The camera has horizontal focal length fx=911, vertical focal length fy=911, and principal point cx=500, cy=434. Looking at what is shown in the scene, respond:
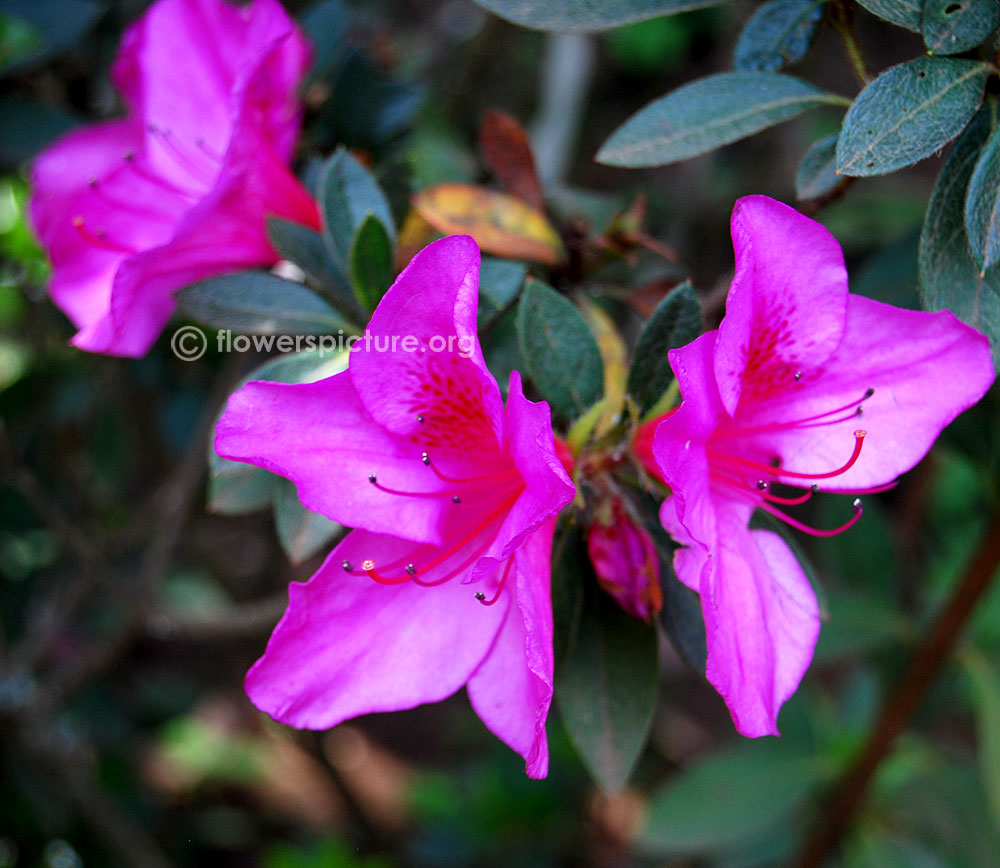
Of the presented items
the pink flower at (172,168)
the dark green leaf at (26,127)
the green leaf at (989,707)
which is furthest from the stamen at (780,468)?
the dark green leaf at (26,127)

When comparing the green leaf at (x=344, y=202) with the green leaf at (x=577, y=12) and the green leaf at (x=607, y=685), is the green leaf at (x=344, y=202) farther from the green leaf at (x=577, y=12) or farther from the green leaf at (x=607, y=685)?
the green leaf at (x=607, y=685)

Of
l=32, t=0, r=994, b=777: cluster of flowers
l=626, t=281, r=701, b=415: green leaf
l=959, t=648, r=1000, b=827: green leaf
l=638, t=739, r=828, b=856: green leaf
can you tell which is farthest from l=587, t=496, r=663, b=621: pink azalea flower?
l=638, t=739, r=828, b=856: green leaf

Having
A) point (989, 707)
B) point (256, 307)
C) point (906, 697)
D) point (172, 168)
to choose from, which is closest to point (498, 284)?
point (256, 307)

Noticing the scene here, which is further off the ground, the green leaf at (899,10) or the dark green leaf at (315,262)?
the green leaf at (899,10)

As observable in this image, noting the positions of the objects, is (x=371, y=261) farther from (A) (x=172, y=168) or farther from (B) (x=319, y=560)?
(B) (x=319, y=560)

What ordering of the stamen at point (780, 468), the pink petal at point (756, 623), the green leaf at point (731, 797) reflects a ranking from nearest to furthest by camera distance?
the pink petal at point (756, 623) → the stamen at point (780, 468) → the green leaf at point (731, 797)

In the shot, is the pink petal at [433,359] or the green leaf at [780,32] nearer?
the pink petal at [433,359]

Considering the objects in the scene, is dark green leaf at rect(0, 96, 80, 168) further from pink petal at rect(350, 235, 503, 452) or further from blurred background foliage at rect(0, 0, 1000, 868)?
pink petal at rect(350, 235, 503, 452)
